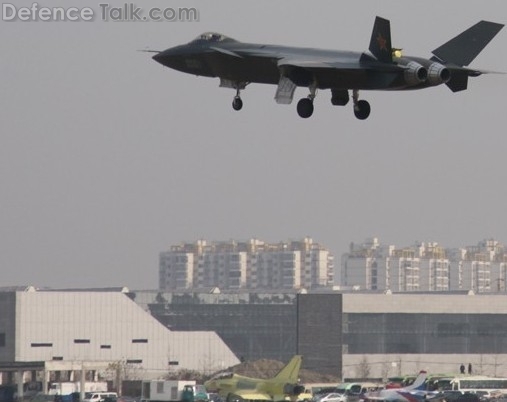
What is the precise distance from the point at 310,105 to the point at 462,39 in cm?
738

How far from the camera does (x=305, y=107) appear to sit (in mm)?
73438

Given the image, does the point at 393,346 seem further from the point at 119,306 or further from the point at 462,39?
the point at 462,39

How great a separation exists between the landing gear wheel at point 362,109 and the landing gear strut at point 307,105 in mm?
2034

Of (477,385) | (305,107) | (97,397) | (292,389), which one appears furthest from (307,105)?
(477,385)

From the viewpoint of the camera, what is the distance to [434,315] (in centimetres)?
19450

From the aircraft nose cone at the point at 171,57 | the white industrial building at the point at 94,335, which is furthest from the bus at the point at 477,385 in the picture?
the aircraft nose cone at the point at 171,57

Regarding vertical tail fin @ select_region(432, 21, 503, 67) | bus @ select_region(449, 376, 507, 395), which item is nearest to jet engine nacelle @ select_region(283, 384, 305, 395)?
bus @ select_region(449, 376, 507, 395)

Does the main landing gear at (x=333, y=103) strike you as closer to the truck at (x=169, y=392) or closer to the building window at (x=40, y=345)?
the truck at (x=169, y=392)

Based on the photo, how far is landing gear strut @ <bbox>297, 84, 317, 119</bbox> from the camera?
73.0m

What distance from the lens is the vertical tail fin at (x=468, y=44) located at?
236ft

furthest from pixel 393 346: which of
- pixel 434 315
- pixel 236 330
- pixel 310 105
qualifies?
pixel 310 105

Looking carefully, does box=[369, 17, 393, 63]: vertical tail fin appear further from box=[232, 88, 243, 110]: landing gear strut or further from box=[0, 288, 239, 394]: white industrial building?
box=[0, 288, 239, 394]: white industrial building

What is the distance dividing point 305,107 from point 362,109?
2.63m

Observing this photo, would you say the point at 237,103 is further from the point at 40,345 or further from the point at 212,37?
the point at 40,345
